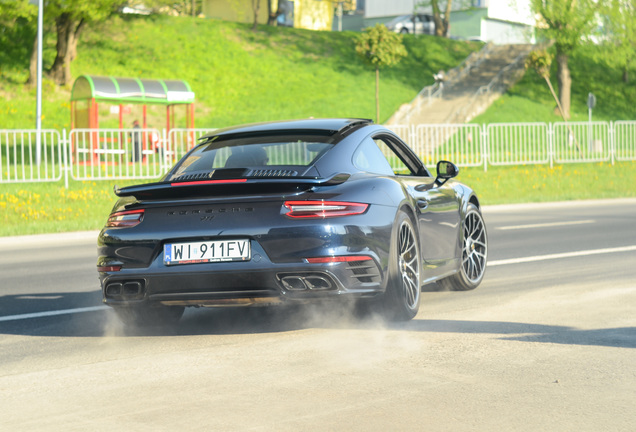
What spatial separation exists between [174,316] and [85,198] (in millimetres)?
13203

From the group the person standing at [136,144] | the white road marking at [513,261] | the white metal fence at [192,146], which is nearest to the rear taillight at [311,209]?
the white road marking at [513,261]

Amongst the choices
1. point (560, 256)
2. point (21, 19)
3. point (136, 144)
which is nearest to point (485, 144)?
point (136, 144)

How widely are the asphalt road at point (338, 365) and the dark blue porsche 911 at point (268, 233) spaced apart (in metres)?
0.35

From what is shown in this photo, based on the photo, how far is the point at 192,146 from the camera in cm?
2336

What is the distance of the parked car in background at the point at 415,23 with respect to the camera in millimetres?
65125

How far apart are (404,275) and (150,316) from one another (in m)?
1.90

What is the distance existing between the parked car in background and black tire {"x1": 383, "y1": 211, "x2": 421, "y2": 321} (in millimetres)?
59322

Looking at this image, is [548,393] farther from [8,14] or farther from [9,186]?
[8,14]

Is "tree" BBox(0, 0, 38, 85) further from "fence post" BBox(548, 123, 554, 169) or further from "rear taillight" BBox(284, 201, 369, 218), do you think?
"rear taillight" BBox(284, 201, 369, 218)

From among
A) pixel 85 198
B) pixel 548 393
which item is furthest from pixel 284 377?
pixel 85 198

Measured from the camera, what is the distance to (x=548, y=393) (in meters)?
4.81

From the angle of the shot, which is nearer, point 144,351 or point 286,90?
point 144,351

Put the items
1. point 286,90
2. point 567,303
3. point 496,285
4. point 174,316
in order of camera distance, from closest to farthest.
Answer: point 174,316
point 567,303
point 496,285
point 286,90

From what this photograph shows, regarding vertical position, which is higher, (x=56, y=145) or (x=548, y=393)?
(x=56, y=145)
